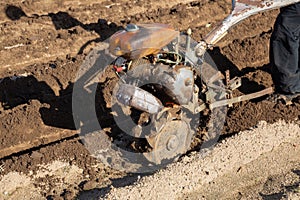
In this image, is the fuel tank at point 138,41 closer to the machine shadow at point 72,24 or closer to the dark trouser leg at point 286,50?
the dark trouser leg at point 286,50

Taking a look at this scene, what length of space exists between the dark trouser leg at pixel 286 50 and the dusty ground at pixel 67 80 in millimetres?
308

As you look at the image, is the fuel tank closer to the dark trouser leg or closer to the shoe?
the dark trouser leg

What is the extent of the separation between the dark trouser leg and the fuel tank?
1.59 meters

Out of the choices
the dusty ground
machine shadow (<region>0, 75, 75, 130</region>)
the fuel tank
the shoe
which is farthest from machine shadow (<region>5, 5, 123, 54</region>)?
the fuel tank

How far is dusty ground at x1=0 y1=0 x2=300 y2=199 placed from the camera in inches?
225

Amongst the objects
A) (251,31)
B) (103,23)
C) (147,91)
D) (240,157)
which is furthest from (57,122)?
(251,31)

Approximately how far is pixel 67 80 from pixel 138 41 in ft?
9.37

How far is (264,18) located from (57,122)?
4.02m

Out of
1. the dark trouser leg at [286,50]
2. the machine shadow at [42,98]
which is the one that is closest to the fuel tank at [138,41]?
the dark trouser leg at [286,50]

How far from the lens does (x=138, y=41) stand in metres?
4.74

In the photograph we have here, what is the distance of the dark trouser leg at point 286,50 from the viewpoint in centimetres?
588

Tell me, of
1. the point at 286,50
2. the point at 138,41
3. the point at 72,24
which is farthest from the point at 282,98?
the point at 72,24

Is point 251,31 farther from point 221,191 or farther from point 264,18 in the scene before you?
point 221,191

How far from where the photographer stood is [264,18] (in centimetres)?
880
